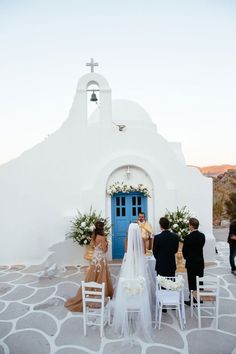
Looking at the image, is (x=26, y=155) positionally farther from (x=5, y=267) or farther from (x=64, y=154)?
(x=5, y=267)

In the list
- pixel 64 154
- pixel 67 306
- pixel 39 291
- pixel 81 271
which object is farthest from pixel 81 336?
pixel 64 154

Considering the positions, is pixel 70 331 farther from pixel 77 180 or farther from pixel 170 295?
pixel 77 180

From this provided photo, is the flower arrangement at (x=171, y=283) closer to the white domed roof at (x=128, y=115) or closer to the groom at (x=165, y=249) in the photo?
the groom at (x=165, y=249)

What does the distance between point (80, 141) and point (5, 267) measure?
5.41 m

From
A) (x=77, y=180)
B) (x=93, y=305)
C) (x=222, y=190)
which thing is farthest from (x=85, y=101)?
(x=222, y=190)

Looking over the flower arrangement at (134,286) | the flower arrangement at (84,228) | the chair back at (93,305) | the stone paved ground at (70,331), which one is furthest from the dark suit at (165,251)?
the flower arrangement at (84,228)

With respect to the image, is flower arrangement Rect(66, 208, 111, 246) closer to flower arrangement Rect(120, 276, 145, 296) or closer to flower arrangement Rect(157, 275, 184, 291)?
flower arrangement Rect(157, 275, 184, 291)

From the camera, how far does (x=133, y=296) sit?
5996 mm

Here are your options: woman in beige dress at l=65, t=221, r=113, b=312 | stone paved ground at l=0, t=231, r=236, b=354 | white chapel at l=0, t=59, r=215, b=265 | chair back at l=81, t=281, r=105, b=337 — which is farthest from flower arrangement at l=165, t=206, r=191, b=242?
chair back at l=81, t=281, r=105, b=337

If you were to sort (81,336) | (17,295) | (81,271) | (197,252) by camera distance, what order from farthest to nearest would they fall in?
(81,271) → (17,295) → (197,252) → (81,336)

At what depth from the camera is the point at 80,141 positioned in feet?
37.2

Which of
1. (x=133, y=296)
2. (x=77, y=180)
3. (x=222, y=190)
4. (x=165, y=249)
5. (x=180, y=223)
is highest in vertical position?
(x=77, y=180)

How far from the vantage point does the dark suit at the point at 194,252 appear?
22.3ft

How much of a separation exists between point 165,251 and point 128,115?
9.77 metres
